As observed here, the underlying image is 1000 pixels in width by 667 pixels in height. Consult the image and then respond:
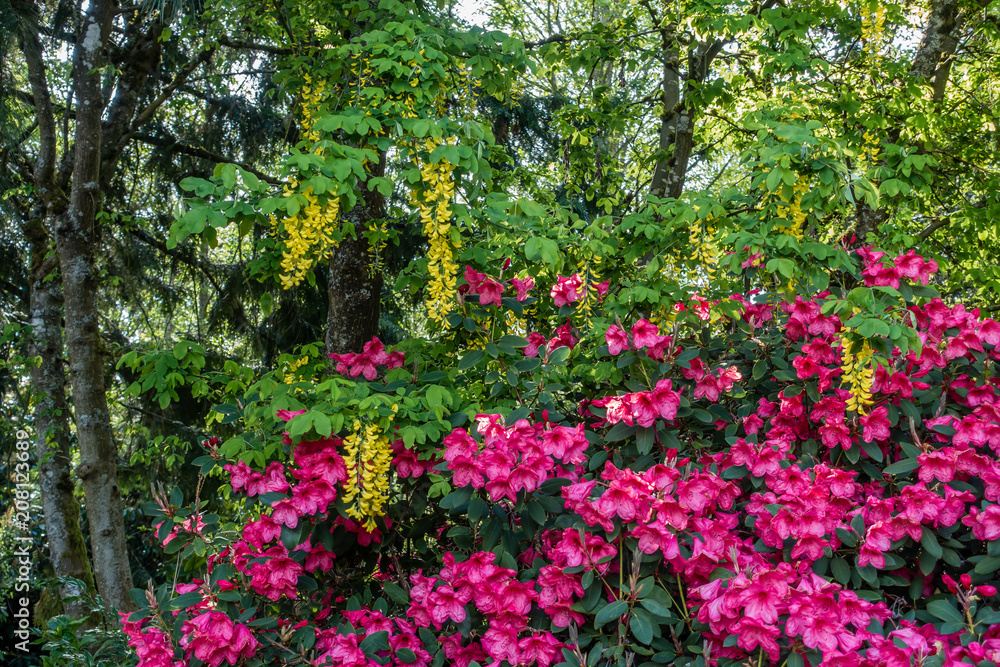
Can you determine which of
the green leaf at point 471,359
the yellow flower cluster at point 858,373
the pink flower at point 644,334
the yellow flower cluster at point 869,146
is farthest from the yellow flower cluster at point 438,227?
the yellow flower cluster at point 869,146

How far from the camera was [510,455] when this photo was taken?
1.93 meters

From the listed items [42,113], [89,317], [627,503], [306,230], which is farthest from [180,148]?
[627,503]

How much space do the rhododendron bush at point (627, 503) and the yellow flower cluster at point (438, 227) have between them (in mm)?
74

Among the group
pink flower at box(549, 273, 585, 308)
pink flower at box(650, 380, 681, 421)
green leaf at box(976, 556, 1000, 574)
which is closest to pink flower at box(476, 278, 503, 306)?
pink flower at box(549, 273, 585, 308)

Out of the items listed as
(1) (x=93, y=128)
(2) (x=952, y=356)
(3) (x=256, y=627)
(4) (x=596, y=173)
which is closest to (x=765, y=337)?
(2) (x=952, y=356)

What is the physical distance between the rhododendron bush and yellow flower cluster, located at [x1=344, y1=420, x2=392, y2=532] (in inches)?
0.5

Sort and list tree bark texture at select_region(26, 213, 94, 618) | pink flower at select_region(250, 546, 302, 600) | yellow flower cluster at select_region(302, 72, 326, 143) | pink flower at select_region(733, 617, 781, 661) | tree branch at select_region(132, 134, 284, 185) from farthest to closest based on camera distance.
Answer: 1. tree branch at select_region(132, 134, 284, 185)
2. tree bark texture at select_region(26, 213, 94, 618)
3. yellow flower cluster at select_region(302, 72, 326, 143)
4. pink flower at select_region(250, 546, 302, 600)
5. pink flower at select_region(733, 617, 781, 661)

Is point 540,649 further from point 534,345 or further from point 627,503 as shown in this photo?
point 534,345

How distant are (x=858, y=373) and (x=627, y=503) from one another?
0.83 m

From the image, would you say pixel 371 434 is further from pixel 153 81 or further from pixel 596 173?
pixel 153 81

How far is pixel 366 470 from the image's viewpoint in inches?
82.4

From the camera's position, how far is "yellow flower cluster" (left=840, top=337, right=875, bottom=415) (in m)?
1.97

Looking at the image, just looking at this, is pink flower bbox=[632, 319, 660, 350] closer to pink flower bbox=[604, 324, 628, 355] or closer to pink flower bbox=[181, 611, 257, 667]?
pink flower bbox=[604, 324, 628, 355]

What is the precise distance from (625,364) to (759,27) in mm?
1910
